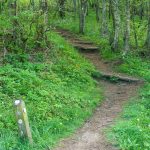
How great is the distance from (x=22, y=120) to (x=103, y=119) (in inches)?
133

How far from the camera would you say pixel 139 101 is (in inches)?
466

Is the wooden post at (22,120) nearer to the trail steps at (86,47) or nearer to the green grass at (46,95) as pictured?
the green grass at (46,95)

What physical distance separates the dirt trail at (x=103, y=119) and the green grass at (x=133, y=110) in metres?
0.26

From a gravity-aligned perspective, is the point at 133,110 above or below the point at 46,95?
below

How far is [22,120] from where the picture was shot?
24.6 ft

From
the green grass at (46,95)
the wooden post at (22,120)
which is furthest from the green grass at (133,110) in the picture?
the wooden post at (22,120)

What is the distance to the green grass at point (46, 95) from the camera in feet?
27.3

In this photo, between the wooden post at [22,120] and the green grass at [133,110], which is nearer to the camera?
the wooden post at [22,120]

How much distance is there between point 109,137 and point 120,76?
6437 mm

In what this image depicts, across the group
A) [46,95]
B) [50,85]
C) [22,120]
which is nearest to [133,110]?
[46,95]

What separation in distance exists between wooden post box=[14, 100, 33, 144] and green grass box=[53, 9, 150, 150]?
81.5 inches

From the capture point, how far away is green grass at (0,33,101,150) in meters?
8.33

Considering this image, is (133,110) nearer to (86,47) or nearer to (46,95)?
(46,95)

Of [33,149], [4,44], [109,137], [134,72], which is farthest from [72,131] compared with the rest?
[134,72]
